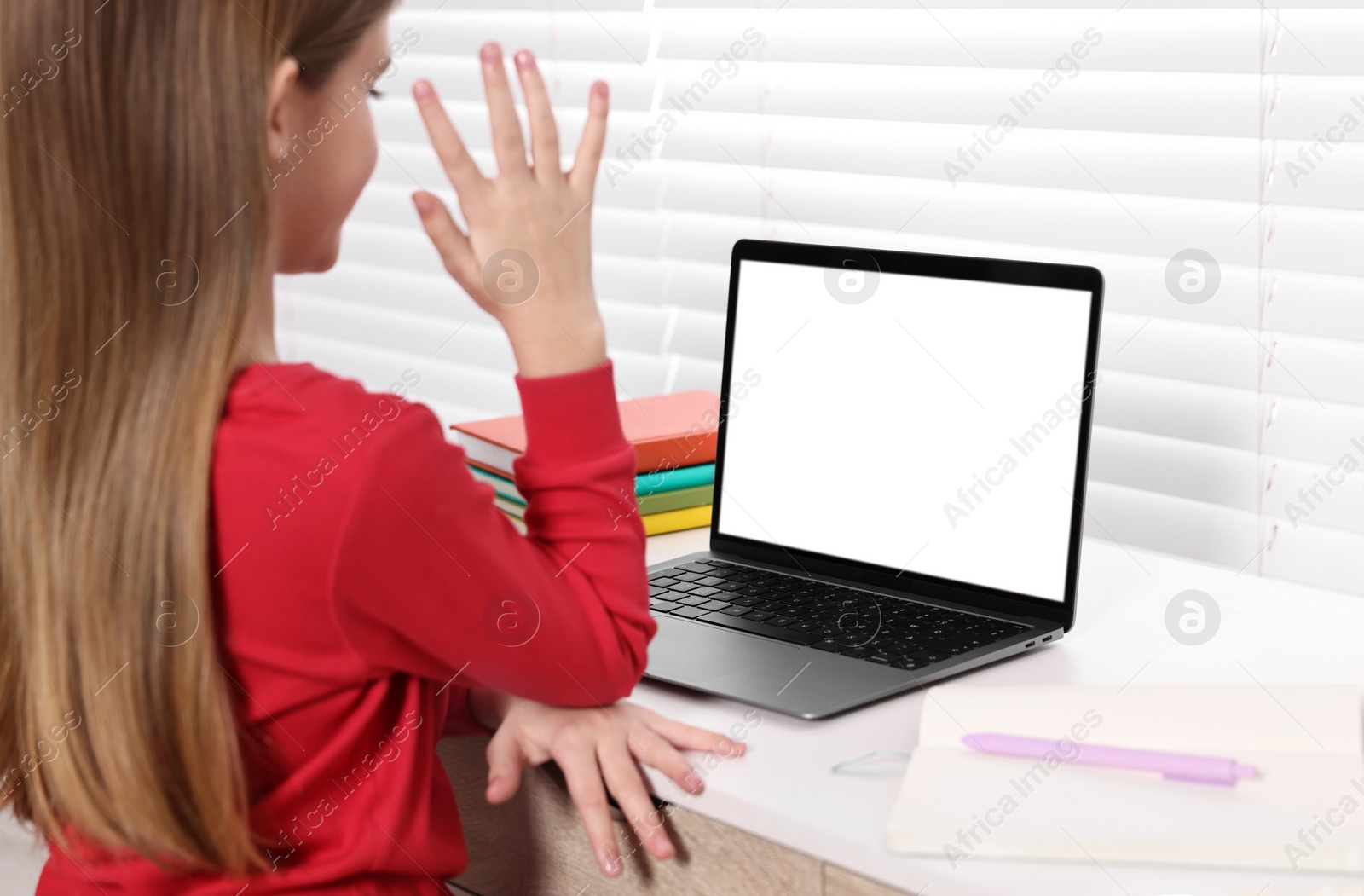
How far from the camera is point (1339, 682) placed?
2.84ft

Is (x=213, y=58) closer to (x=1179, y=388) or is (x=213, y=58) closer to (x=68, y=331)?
Answer: (x=68, y=331)

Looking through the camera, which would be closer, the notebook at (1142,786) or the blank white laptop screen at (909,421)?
the notebook at (1142,786)

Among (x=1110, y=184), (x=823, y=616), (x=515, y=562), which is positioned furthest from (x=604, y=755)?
(x=1110, y=184)

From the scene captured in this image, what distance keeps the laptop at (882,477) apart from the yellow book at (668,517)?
0.32ft

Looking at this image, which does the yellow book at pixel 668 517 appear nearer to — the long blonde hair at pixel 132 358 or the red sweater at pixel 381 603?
the red sweater at pixel 381 603

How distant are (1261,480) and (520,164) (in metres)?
0.72

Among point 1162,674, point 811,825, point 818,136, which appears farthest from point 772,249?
point 811,825

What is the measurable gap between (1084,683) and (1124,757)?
0.54 ft

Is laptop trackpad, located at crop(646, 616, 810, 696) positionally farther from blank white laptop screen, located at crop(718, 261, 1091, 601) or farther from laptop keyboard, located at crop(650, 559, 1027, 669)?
blank white laptop screen, located at crop(718, 261, 1091, 601)

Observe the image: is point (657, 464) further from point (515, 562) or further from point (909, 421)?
point (515, 562)

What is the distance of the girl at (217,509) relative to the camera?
68 cm

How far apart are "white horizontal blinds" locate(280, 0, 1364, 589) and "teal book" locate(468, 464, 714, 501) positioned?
0.27 metres

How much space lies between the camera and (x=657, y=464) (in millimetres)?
1266

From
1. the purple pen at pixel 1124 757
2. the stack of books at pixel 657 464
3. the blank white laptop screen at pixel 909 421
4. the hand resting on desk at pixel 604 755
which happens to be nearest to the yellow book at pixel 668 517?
the stack of books at pixel 657 464
